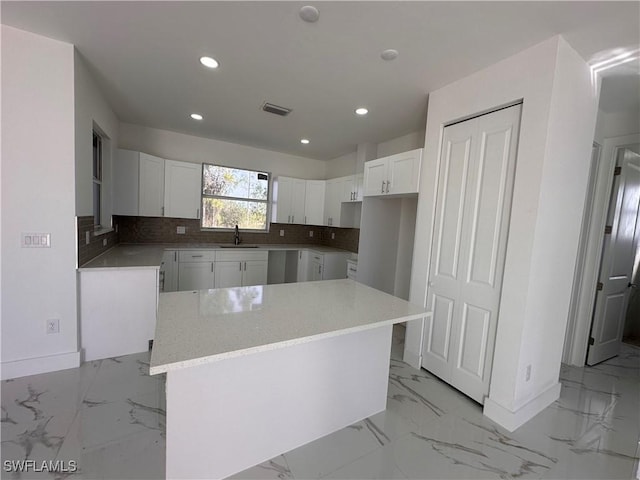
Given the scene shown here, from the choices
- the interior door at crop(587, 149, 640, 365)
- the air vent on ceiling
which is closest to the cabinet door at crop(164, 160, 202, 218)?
A: the air vent on ceiling

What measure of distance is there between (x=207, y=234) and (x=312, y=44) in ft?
11.6

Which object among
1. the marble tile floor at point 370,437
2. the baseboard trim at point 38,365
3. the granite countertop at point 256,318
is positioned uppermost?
the granite countertop at point 256,318

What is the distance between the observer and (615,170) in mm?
2781

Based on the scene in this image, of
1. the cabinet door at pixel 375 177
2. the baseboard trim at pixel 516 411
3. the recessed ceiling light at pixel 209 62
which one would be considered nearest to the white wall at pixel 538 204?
the baseboard trim at pixel 516 411

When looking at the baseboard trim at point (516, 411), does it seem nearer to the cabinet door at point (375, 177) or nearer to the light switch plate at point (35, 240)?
the cabinet door at point (375, 177)

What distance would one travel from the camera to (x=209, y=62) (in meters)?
2.21

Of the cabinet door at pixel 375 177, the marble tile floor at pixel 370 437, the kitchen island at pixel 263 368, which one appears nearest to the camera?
the kitchen island at pixel 263 368

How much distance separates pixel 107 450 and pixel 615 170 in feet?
15.9

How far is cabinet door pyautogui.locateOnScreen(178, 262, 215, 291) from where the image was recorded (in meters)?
3.95

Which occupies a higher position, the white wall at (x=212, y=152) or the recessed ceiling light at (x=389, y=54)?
the recessed ceiling light at (x=389, y=54)

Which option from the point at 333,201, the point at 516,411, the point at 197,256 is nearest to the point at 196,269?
the point at 197,256

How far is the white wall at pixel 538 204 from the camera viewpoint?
5.87ft

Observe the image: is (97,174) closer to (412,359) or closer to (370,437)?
(370,437)

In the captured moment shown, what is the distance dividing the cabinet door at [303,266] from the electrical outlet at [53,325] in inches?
124
